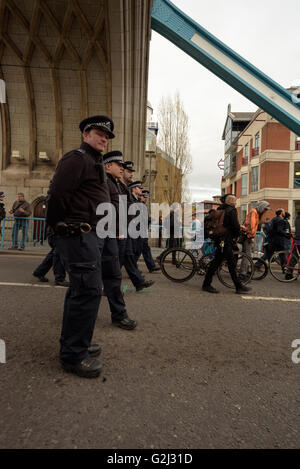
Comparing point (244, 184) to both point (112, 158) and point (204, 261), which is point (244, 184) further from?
point (112, 158)

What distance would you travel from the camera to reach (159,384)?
2180 mm

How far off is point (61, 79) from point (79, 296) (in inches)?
552

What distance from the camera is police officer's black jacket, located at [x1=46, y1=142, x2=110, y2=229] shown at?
7.43 feet

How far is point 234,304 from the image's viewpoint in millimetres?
4590

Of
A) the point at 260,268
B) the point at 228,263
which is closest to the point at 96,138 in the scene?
the point at 228,263

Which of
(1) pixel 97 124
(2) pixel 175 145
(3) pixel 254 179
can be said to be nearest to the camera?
(1) pixel 97 124

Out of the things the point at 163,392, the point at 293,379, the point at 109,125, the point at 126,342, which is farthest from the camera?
the point at 126,342

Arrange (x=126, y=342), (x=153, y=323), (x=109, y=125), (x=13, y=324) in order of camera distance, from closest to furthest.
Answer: (x=109, y=125) → (x=126, y=342) → (x=13, y=324) → (x=153, y=323)

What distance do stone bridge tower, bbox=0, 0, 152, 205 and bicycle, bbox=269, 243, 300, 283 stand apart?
8.40 meters

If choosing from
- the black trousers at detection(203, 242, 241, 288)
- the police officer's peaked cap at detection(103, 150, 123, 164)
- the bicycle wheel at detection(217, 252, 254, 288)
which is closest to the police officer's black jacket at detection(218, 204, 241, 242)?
the black trousers at detection(203, 242, 241, 288)

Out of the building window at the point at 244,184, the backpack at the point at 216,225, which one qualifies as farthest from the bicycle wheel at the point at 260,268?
the building window at the point at 244,184

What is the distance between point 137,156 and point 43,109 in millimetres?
4938

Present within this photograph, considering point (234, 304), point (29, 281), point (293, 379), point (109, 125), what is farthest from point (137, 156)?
point (293, 379)
